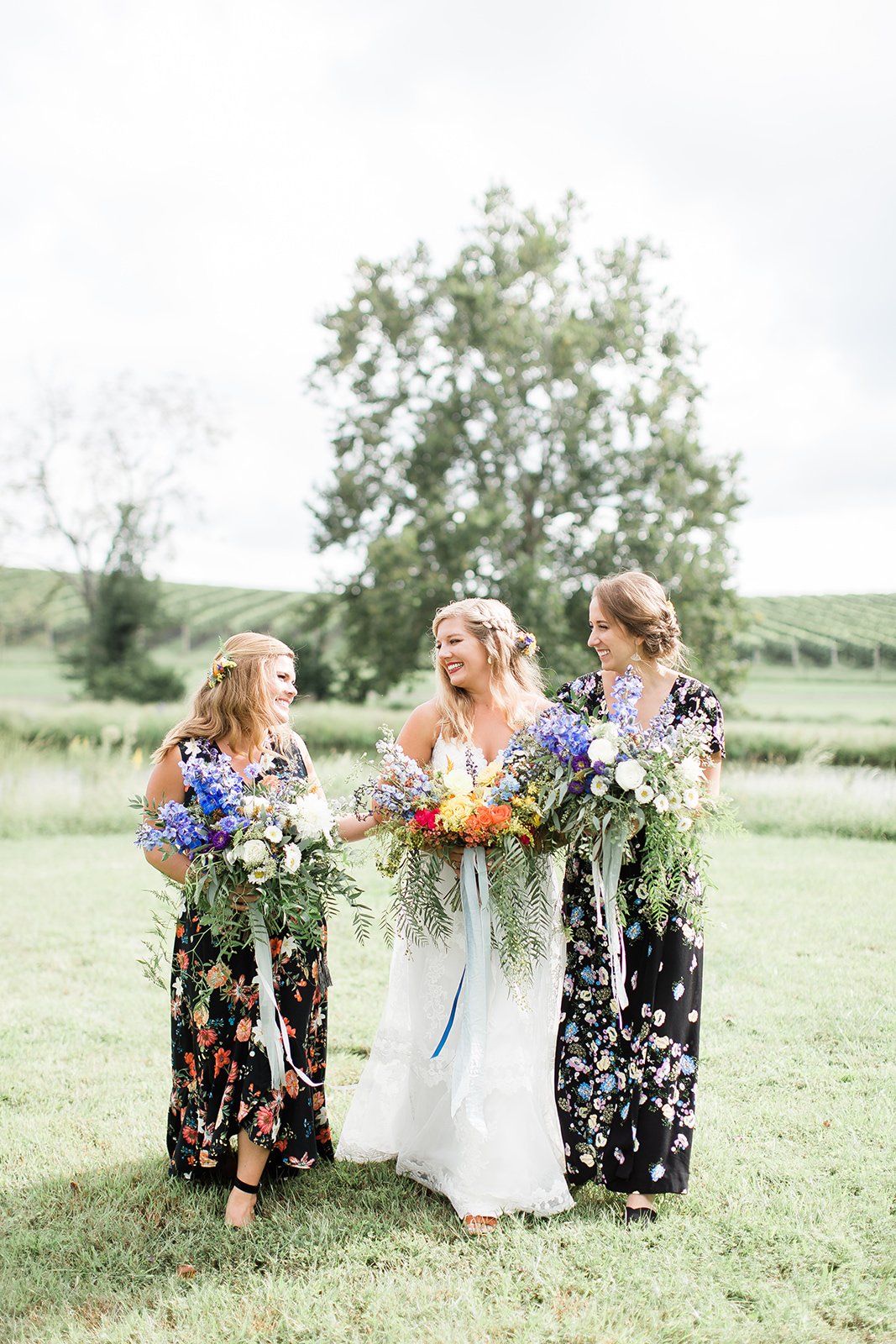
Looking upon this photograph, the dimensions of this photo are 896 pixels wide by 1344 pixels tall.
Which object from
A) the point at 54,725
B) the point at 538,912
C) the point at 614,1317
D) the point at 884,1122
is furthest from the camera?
the point at 54,725

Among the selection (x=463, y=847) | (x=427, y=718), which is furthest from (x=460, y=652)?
(x=463, y=847)

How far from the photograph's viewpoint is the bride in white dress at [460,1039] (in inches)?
157

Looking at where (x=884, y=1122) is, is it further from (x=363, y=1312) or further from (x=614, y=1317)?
(x=363, y=1312)

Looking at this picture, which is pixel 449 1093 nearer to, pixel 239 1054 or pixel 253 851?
pixel 239 1054

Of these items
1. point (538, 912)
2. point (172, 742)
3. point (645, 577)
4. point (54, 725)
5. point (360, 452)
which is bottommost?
point (54, 725)

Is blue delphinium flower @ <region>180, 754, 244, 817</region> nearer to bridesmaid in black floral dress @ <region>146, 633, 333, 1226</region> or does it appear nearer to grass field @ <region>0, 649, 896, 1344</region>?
bridesmaid in black floral dress @ <region>146, 633, 333, 1226</region>

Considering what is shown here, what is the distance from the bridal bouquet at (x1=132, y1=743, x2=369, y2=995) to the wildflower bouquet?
0.23 m

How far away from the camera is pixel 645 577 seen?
163 inches

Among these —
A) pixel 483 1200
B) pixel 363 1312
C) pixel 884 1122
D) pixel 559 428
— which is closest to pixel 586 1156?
pixel 483 1200

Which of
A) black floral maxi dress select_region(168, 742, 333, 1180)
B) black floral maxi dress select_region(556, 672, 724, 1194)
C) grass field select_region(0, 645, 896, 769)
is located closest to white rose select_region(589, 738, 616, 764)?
black floral maxi dress select_region(556, 672, 724, 1194)

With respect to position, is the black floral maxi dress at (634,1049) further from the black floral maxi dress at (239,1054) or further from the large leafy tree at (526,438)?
the large leafy tree at (526,438)

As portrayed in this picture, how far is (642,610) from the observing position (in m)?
4.13

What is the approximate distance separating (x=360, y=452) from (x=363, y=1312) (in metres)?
23.6

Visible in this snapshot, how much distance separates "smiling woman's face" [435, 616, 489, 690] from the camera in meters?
4.32
